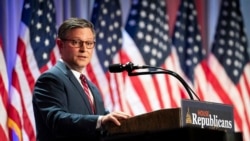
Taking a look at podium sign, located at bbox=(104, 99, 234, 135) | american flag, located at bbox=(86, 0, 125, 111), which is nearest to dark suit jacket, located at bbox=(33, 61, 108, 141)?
podium sign, located at bbox=(104, 99, 234, 135)

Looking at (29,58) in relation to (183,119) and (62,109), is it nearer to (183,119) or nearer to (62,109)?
(62,109)

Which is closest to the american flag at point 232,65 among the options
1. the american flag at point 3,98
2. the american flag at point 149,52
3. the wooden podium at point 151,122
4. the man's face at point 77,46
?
the american flag at point 149,52

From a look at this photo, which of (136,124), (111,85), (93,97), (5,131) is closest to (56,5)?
(111,85)

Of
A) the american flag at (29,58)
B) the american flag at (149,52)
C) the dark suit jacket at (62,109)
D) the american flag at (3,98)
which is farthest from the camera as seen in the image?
the american flag at (149,52)

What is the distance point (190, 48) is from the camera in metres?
6.07

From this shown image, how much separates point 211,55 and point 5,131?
96.0 inches

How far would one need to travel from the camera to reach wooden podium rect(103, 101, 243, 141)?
2.38 meters

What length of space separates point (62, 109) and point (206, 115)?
79 centimetres

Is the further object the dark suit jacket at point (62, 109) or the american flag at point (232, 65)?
the american flag at point (232, 65)

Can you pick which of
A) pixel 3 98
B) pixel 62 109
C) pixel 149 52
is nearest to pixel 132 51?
pixel 149 52

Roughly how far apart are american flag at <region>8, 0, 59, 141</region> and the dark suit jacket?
1.77 meters

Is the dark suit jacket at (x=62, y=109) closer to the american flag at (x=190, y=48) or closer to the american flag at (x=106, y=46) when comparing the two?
the american flag at (x=106, y=46)

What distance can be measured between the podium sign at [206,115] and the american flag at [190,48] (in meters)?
3.36

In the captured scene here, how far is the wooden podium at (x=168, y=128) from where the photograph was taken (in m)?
2.38
